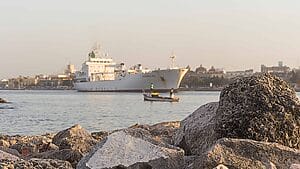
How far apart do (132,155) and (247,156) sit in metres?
1.08

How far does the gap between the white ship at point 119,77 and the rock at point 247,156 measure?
87484 mm

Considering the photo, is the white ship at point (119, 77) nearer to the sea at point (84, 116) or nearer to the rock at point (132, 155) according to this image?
the sea at point (84, 116)

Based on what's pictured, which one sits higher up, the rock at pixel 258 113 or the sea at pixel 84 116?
the rock at pixel 258 113

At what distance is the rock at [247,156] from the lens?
4898 millimetres

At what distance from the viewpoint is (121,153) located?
5.41 meters

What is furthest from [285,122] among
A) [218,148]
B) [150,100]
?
[150,100]

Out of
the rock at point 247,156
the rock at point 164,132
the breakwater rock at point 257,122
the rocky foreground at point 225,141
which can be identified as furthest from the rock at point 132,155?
the rock at point 164,132

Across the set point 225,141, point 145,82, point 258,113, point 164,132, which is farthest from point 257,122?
point 145,82

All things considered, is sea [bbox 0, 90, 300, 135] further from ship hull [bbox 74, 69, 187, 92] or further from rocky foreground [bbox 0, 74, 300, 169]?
ship hull [bbox 74, 69, 187, 92]

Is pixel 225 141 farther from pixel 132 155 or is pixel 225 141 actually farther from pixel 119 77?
pixel 119 77

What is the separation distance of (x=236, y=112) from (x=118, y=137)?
4.27 ft

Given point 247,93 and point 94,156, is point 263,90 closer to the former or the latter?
point 247,93

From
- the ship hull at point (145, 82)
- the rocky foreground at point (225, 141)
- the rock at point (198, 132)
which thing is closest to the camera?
the rocky foreground at point (225, 141)

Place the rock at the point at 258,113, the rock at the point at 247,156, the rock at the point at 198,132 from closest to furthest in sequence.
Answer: the rock at the point at 247,156, the rock at the point at 258,113, the rock at the point at 198,132
